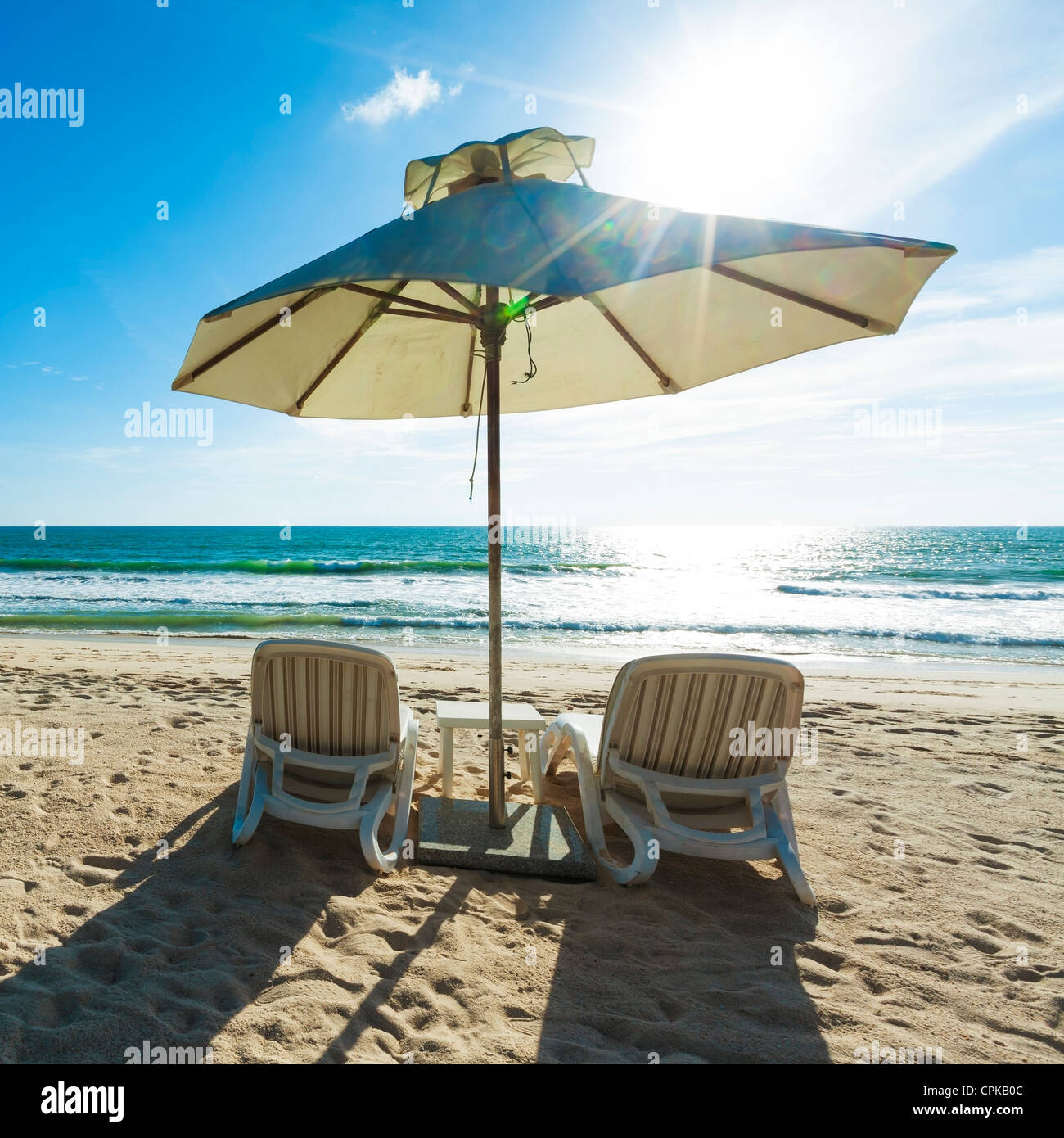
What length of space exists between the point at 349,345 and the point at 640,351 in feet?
5.30

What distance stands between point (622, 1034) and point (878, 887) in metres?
1.68

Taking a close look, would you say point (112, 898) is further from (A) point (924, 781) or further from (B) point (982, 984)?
(A) point (924, 781)

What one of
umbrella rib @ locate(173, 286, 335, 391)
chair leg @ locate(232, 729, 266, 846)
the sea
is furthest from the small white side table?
the sea

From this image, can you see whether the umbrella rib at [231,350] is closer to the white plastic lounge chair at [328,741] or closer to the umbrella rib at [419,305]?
the umbrella rib at [419,305]

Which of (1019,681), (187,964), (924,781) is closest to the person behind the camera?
(187,964)

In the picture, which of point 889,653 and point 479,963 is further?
point 889,653

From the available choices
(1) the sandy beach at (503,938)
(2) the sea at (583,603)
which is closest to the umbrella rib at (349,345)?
(1) the sandy beach at (503,938)

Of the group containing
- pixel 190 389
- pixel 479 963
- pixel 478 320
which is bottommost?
pixel 479 963

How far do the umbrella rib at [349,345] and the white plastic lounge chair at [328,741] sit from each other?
1.52 meters

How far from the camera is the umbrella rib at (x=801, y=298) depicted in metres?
2.68

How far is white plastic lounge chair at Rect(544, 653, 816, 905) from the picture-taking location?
2.82 meters

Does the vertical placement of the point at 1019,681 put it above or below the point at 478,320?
below

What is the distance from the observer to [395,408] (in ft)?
13.3
